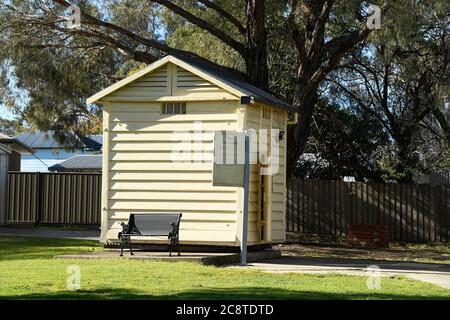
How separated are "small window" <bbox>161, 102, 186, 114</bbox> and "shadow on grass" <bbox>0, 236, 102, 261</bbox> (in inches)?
153

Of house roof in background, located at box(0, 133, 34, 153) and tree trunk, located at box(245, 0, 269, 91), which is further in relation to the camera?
house roof in background, located at box(0, 133, 34, 153)

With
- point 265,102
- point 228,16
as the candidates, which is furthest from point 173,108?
point 228,16

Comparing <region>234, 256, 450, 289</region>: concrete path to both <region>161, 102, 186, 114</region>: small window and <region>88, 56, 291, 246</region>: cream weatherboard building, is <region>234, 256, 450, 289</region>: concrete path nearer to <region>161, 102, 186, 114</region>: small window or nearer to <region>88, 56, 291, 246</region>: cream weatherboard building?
<region>88, 56, 291, 246</region>: cream weatherboard building

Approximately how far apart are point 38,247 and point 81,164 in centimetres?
3375

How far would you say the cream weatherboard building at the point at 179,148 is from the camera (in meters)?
16.5

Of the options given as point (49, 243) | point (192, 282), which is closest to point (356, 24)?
point (49, 243)

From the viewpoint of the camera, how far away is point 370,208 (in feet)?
89.5

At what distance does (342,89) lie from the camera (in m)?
29.0

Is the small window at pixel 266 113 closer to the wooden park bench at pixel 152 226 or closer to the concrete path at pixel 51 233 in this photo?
the wooden park bench at pixel 152 226

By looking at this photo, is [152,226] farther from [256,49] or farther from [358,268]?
[256,49]

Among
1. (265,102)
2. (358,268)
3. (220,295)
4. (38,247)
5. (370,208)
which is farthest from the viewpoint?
(370,208)

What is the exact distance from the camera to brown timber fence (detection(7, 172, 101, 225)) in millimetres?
29000

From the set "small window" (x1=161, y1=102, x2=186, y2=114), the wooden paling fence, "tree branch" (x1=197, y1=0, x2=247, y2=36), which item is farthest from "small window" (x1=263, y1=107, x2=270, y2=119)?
the wooden paling fence
